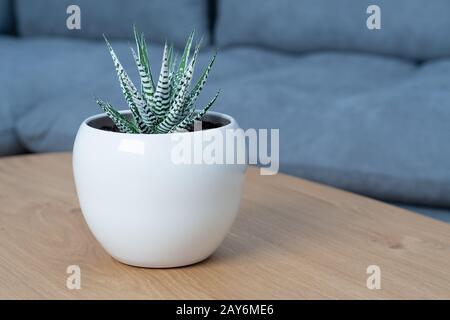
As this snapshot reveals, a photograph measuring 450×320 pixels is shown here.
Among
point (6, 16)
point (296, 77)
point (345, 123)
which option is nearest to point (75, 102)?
point (296, 77)

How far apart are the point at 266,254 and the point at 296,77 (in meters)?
0.98

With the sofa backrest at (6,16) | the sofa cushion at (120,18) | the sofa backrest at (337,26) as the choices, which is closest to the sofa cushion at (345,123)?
the sofa backrest at (337,26)

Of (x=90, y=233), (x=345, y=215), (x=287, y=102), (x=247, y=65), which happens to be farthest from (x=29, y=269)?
(x=247, y=65)

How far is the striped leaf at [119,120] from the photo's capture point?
74cm

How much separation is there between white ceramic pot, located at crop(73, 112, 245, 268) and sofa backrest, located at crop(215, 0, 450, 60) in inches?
48.5

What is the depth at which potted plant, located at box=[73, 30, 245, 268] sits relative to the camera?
2.31 feet

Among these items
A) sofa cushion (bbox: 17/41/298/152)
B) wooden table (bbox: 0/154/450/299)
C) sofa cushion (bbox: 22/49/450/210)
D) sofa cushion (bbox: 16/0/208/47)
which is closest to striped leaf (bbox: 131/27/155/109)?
wooden table (bbox: 0/154/450/299)

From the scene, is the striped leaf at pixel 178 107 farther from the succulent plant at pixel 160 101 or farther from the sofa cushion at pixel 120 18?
the sofa cushion at pixel 120 18

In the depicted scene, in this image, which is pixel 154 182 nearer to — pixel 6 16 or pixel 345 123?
pixel 345 123

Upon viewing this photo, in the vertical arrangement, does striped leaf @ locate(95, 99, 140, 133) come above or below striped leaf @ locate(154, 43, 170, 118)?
below

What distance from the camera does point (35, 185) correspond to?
104 cm

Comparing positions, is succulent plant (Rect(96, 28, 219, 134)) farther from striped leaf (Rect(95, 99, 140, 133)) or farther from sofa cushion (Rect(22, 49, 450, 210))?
sofa cushion (Rect(22, 49, 450, 210))

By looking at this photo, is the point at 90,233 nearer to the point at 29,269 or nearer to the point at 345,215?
the point at 29,269

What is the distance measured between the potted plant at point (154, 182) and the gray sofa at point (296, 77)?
632mm
